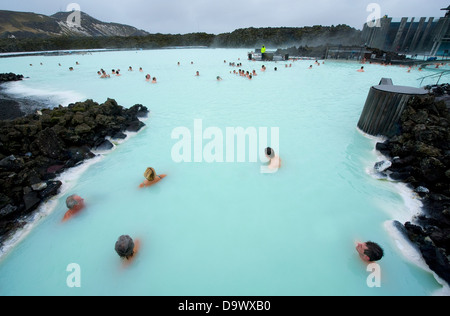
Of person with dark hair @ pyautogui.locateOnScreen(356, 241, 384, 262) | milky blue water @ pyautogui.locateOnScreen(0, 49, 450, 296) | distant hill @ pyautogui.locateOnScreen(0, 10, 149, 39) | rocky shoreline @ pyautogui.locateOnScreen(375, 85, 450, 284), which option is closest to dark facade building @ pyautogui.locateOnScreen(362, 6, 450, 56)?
rocky shoreline @ pyautogui.locateOnScreen(375, 85, 450, 284)

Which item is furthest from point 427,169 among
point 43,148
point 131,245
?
point 43,148

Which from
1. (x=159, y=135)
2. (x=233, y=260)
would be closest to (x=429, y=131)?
(x=233, y=260)

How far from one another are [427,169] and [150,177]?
20.7 feet

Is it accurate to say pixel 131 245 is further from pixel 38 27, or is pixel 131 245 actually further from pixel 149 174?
pixel 38 27

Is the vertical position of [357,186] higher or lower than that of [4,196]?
lower

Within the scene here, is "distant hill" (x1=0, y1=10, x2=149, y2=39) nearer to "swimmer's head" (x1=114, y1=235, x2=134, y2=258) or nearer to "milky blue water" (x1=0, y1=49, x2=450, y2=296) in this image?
"milky blue water" (x1=0, y1=49, x2=450, y2=296)

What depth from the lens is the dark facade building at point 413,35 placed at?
84.9ft

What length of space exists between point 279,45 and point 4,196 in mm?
68104

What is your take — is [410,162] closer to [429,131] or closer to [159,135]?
[429,131]

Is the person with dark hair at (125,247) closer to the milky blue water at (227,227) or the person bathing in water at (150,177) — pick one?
the milky blue water at (227,227)

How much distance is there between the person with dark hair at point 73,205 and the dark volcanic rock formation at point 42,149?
74 cm

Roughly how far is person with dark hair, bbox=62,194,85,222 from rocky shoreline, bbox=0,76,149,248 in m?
0.74

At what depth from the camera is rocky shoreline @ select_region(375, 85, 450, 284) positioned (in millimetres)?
3418
